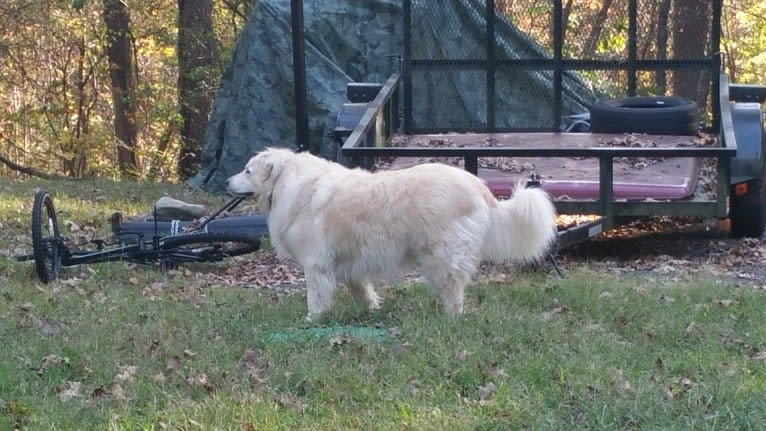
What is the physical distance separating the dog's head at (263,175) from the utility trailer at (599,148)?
5.35 feet

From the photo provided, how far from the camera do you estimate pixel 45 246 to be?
31.2ft

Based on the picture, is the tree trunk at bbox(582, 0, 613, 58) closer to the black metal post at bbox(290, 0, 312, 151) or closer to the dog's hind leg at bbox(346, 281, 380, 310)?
the black metal post at bbox(290, 0, 312, 151)

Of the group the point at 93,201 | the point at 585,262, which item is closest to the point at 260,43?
the point at 93,201

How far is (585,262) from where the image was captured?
1060cm

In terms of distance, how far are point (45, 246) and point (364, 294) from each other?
2945 millimetres

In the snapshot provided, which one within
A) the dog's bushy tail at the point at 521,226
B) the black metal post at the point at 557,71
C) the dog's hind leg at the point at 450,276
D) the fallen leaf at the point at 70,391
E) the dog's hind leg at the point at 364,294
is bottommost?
the fallen leaf at the point at 70,391

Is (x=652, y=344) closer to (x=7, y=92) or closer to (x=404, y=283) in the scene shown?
(x=404, y=283)

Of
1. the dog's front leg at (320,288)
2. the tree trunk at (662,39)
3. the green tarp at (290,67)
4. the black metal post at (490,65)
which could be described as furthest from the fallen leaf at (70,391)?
the green tarp at (290,67)

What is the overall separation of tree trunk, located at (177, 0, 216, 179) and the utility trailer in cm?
842

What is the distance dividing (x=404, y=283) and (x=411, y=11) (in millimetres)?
5275

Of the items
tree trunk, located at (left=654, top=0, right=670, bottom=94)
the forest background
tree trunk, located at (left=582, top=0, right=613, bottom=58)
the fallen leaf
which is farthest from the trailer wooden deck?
the forest background

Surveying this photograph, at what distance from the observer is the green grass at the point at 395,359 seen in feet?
18.0

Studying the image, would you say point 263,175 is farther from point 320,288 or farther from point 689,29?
point 689,29

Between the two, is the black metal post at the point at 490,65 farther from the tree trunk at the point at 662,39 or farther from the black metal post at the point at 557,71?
the tree trunk at the point at 662,39
